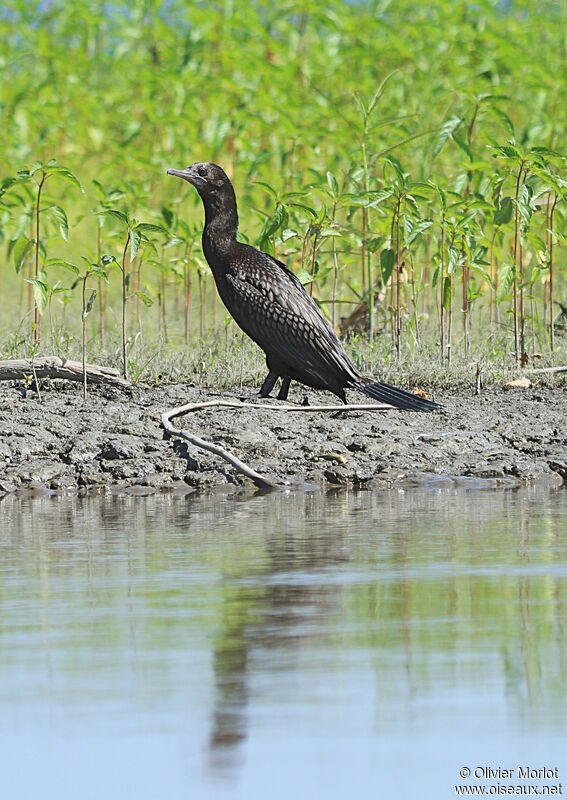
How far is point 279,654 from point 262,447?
419 cm

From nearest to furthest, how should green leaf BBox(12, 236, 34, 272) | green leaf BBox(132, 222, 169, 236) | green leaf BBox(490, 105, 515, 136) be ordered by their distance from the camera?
green leaf BBox(132, 222, 169, 236) → green leaf BBox(12, 236, 34, 272) → green leaf BBox(490, 105, 515, 136)

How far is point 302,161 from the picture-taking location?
54.6 feet

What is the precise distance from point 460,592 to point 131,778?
2.09 meters

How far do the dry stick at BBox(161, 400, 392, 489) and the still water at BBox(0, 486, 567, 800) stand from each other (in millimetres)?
1021

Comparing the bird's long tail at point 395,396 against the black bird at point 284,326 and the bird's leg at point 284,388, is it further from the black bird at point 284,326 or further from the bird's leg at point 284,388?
the bird's leg at point 284,388

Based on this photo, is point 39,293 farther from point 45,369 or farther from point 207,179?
point 207,179

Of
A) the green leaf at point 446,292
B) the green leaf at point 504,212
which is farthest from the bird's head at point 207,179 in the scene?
the green leaf at point 504,212

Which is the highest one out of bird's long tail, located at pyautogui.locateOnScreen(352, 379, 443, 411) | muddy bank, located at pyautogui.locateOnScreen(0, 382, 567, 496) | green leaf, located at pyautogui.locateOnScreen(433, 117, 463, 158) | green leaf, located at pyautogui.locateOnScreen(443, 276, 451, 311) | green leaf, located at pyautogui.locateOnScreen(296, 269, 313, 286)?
green leaf, located at pyautogui.locateOnScreen(433, 117, 463, 158)

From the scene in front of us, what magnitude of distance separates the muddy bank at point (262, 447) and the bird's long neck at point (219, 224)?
1026 mm

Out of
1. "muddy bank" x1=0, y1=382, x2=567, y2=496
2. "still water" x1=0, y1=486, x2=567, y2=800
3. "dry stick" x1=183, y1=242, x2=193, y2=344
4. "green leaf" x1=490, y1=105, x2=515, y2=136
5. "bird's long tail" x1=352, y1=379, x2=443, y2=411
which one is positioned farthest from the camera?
"dry stick" x1=183, y1=242, x2=193, y2=344

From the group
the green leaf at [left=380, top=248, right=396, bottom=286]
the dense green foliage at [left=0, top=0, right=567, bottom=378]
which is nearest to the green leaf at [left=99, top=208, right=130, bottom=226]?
the dense green foliage at [left=0, top=0, right=567, bottom=378]

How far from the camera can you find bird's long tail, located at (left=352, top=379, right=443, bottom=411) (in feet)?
30.5

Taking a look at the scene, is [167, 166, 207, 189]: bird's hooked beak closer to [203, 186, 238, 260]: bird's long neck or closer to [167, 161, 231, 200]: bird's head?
[167, 161, 231, 200]: bird's head

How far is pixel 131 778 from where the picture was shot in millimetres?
3361
